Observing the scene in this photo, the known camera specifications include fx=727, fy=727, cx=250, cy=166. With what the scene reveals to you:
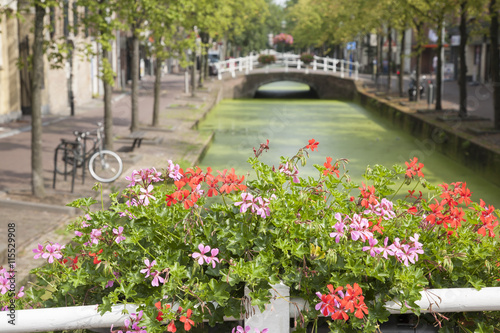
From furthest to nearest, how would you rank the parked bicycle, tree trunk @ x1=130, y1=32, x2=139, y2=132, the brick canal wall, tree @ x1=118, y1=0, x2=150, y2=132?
tree trunk @ x1=130, y1=32, x2=139, y2=132 → the brick canal wall → tree @ x1=118, y1=0, x2=150, y2=132 → the parked bicycle

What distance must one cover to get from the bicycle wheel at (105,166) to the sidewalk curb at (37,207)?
2464 mm

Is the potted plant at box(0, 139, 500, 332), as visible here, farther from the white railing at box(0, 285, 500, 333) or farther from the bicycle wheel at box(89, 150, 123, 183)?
the bicycle wheel at box(89, 150, 123, 183)

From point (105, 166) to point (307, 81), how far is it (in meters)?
39.0

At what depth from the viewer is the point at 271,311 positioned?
2602 mm

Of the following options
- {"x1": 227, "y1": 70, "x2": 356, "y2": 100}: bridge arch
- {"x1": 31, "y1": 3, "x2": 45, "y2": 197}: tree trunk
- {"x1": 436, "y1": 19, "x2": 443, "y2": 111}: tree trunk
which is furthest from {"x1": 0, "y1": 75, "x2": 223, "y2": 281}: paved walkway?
{"x1": 227, "y1": 70, "x2": 356, "y2": 100}: bridge arch

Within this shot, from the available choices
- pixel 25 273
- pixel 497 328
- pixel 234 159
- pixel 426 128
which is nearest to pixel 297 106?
pixel 426 128

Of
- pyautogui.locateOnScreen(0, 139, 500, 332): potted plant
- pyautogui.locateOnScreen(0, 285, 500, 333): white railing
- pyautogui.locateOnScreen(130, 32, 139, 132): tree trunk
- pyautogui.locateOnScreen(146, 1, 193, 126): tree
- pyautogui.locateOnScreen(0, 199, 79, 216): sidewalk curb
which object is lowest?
pyautogui.locateOnScreen(0, 199, 79, 216): sidewalk curb

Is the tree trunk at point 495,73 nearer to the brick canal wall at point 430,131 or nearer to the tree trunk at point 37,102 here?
the brick canal wall at point 430,131

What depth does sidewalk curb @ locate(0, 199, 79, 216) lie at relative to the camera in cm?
1065

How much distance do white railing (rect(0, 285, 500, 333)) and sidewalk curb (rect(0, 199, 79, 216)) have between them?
823cm

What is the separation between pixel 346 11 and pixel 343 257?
40.5m

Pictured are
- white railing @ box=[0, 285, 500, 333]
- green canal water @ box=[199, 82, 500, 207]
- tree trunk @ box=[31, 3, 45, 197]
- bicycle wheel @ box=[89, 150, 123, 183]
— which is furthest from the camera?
green canal water @ box=[199, 82, 500, 207]

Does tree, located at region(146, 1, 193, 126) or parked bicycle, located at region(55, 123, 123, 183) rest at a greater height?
tree, located at region(146, 1, 193, 126)

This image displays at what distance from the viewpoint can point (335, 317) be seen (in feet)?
8.19
